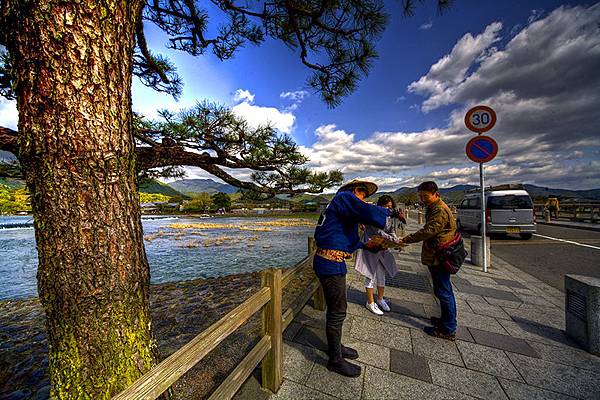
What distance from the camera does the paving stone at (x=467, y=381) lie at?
183 cm

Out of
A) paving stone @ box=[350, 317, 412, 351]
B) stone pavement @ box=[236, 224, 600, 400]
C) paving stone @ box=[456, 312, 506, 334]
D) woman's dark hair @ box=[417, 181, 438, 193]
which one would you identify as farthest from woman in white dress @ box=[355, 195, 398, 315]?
paving stone @ box=[456, 312, 506, 334]

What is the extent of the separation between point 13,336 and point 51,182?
228 inches

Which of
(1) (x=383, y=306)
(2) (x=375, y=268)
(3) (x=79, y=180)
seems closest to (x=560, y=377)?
(1) (x=383, y=306)

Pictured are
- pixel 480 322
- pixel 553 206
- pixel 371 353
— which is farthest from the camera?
pixel 553 206

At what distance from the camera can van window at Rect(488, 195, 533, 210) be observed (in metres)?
8.44

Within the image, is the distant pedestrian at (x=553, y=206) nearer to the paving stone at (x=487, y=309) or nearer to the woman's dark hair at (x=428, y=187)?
the paving stone at (x=487, y=309)

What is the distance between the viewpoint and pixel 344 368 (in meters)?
2.05

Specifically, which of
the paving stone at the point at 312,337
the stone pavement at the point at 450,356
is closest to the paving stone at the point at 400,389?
the stone pavement at the point at 450,356

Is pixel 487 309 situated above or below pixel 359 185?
Result: below

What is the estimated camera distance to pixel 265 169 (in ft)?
11.9

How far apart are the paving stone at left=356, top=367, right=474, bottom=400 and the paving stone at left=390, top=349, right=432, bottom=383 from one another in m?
0.06

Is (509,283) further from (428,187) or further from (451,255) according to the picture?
(428,187)

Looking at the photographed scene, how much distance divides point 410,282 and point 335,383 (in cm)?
321

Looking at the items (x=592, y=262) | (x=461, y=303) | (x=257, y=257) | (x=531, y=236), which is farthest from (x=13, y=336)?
(x=531, y=236)
